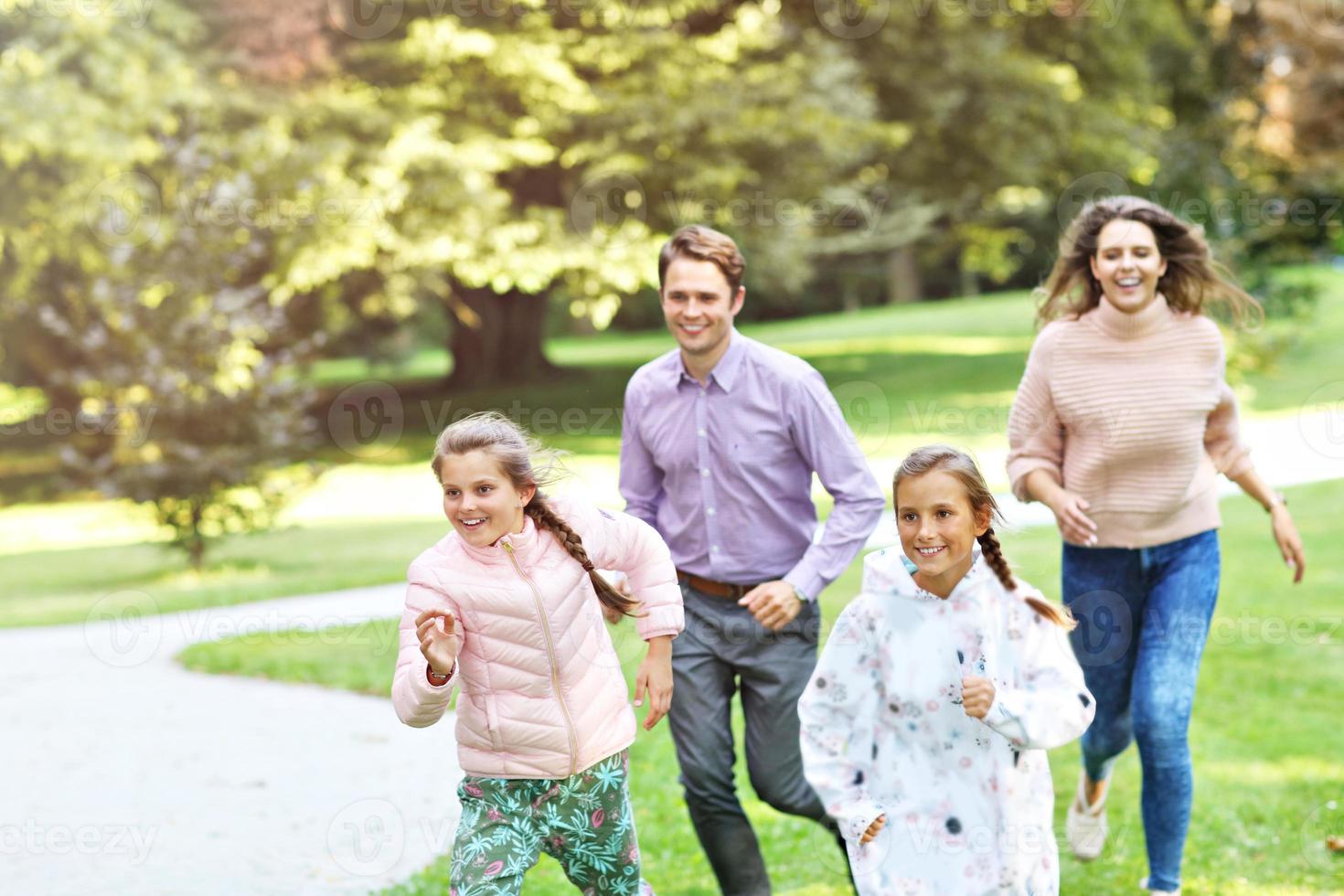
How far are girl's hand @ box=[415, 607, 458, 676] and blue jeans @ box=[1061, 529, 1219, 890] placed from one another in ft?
7.14

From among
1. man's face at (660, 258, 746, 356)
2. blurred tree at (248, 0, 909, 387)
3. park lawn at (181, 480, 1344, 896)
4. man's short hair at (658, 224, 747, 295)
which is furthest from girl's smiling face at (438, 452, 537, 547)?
blurred tree at (248, 0, 909, 387)

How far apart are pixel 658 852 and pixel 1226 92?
97.2 feet

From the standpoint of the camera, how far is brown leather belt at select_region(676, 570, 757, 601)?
4.41 m

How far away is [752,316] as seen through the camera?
4506 cm

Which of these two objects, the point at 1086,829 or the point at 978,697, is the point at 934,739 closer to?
the point at 978,697

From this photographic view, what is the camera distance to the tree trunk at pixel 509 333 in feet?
92.2

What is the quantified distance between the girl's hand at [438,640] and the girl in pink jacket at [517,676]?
0.10m

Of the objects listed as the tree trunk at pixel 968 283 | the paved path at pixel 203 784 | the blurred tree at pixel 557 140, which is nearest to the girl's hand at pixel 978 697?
the paved path at pixel 203 784

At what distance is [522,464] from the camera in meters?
3.48

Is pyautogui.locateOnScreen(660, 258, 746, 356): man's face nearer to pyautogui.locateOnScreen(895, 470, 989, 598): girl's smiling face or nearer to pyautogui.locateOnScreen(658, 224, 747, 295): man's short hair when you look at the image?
pyautogui.locateOnScreen(658, 224, 747, 295): man's short hair

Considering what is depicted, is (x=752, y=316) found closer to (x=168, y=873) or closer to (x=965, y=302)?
(x=965, y=302)

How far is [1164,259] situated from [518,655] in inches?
96.8

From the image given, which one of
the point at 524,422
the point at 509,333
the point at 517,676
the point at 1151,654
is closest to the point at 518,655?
the point at 517,676

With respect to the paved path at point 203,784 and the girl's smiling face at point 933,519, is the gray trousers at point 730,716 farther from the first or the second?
the paved path at point 203,784
